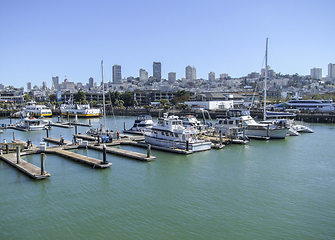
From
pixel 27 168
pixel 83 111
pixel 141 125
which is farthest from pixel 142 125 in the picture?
pixel 83 111

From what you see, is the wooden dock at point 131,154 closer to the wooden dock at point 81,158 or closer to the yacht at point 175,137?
the wooden dock at point 81,158

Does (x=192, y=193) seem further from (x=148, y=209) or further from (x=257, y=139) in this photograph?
(x=257, y=139)

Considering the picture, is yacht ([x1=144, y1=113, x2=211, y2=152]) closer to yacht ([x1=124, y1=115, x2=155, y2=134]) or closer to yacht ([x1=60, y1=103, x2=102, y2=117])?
yacht ([x1=124, y1=115, x2=155, y2=134])

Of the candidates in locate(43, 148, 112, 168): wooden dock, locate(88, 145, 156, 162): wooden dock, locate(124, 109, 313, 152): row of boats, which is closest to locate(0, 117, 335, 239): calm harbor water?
locate(43, 148, 112, 168): wooden dock

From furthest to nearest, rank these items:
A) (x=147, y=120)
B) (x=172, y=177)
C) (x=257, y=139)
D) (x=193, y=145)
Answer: (x=147, y=120) → (x=257, y=139) → (x=193, y=145) → (x=172, y=177)

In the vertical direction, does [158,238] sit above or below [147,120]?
below

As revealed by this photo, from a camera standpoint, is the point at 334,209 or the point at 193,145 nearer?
the point at 334,209

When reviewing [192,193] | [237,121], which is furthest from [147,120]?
[192,193]
